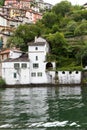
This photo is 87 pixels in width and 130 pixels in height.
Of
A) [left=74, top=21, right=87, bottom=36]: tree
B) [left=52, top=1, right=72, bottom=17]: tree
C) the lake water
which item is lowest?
the lake water

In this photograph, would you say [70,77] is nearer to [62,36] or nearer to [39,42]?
[39,42]

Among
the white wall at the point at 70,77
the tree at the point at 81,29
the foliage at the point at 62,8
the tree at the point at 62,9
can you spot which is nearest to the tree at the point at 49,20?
the tree at the point at 62,9

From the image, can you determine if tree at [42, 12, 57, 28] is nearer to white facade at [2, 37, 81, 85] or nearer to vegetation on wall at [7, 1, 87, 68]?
vegetation on wall at [7, 1, 87, 68]

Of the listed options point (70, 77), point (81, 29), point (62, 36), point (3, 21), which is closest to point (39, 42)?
point (62, 36)

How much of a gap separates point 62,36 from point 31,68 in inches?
392

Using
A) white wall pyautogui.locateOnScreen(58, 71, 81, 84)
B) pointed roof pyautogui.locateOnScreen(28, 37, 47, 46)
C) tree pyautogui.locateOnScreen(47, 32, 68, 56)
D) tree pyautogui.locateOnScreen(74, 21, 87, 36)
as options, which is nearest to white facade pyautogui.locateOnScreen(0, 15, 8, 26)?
tree pyautogui.locateOnScreen(74, 21, 87, 36)

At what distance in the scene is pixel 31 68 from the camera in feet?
252

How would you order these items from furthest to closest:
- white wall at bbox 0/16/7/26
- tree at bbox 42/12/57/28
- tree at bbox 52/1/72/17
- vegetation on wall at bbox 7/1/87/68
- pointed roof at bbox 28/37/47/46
Answer: tree at bbox 52/1/72/17, white wall at bbox 0/16/7/26, tree at bbox 42/12/57/28, vegetation on wall at bbox 7/1/87/68, pointed roof at bbox 28/37/47/46

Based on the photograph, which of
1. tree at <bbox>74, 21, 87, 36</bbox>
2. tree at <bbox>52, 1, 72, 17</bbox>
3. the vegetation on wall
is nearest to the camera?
the vegetation on wall

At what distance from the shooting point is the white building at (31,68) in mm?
75250

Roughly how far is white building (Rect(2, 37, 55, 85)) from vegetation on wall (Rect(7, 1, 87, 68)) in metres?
2.09

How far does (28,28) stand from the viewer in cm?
9169

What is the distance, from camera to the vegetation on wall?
261 ft

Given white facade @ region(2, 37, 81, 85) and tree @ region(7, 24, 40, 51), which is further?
tree @ region(7, 24, 40, 51)
